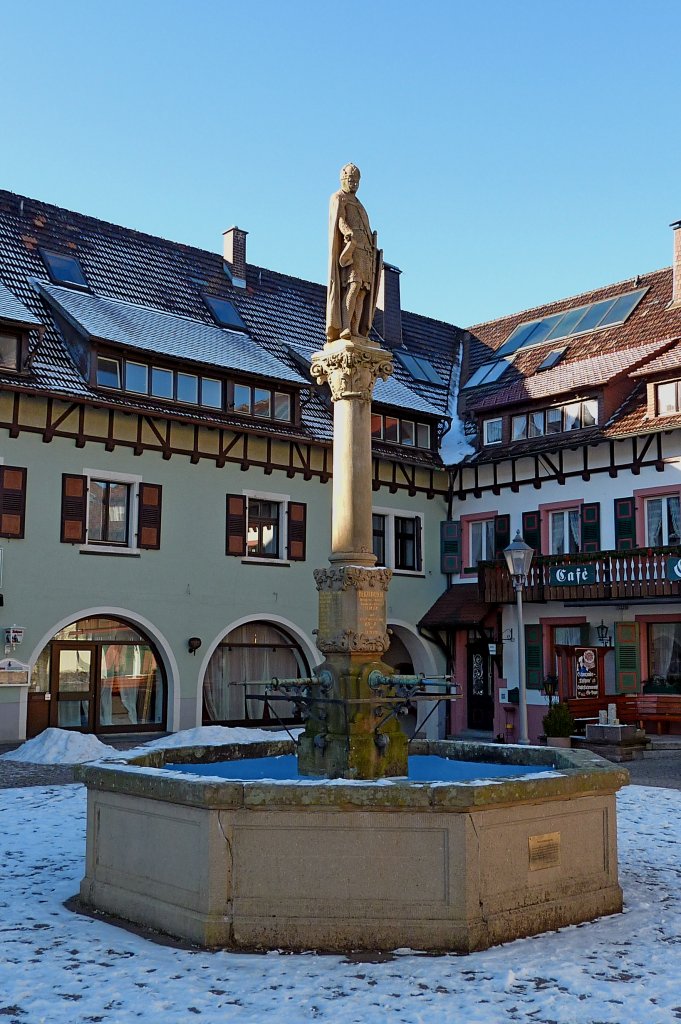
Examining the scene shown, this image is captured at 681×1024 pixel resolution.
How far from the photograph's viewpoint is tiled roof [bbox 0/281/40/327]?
21237mm

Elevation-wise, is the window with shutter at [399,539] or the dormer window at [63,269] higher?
the dormer window at [63,269]

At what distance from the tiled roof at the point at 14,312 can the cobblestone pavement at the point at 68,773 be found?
820 cm

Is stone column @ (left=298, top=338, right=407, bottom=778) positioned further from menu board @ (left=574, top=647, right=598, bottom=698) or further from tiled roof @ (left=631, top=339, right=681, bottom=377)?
tiled roof @ (left=631, top=339, right=681, bottom=377)

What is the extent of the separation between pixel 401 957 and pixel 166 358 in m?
18.2

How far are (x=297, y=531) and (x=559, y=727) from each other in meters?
8.32

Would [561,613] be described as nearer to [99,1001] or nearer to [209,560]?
[209,560]

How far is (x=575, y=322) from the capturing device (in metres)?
31.4

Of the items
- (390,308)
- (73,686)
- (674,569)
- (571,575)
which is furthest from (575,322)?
(73,686)

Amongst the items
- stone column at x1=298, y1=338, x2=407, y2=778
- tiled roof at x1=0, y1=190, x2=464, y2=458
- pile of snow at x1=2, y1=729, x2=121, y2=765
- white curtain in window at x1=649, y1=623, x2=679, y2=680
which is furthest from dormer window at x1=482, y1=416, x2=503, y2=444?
stone column at x1=298, y1=338, x2=407, y2=778

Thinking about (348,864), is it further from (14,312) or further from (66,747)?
(14,312)

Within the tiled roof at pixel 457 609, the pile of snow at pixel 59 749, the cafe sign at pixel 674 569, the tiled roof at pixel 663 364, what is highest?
the tiled roof at pixel 663 364

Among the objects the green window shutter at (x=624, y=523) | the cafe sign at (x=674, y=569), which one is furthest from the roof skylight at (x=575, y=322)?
the cafe sign at (x=674, y=569)

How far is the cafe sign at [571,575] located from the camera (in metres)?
25.0

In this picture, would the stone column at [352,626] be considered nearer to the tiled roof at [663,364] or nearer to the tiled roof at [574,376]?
the tiled roof at [663,364]
